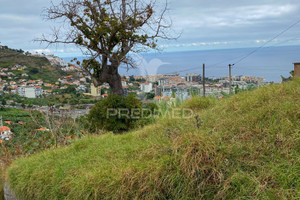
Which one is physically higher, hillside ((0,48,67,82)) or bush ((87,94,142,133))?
hillside ((0,48,67,82))

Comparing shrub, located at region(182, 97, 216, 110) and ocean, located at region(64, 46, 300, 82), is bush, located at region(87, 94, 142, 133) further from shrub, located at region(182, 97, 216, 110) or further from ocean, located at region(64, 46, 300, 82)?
ocean, located at region(64, 46, 300, 82)

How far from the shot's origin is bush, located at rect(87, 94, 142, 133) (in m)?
6.07

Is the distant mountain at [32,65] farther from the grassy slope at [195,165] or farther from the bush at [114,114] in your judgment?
the grassy slope at [195,165]

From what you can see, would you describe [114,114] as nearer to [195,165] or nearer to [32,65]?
[195,165]

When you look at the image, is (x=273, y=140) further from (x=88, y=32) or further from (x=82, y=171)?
(x=88, y=32)

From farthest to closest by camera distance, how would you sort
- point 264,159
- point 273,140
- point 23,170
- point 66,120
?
point 66,120 < point 23,170 < point 273,140 < point 264,159

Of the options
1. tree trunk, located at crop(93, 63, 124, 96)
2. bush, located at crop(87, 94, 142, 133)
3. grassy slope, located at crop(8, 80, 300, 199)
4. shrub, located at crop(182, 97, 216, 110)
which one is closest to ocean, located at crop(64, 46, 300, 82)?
tree trunk, located at crop(93, 63, 124, 96)

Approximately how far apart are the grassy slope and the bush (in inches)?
92.6

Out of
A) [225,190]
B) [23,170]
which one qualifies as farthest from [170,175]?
[23,170]

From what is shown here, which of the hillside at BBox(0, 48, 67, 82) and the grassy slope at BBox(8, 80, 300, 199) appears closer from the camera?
the grassy slope at BBox(8, 80, 300, 199)

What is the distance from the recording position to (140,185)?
95.3 inches

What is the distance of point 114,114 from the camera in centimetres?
611

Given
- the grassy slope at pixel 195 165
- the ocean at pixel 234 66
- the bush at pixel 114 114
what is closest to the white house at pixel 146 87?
the ocean at pixel 234 66

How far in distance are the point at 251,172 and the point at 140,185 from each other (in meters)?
0.99
